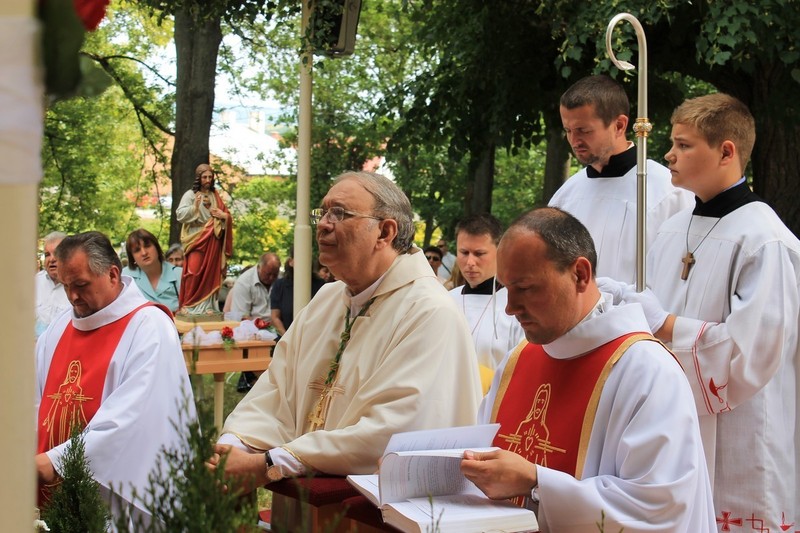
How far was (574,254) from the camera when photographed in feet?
9.41

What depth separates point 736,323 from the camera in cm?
372

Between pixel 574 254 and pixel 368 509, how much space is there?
3.09 ft

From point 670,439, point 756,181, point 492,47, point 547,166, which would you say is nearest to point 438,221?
point 547,166

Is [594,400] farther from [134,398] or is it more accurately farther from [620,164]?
[134,398]

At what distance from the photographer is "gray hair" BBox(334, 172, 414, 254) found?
392cm

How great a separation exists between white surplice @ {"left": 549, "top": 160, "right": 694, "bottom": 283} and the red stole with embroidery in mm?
2248

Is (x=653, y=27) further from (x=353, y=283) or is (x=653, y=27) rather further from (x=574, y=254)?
(x=574, y=254)

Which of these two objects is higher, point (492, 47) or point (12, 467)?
point (492, 47)

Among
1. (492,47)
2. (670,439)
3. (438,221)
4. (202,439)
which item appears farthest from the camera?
(438,221)

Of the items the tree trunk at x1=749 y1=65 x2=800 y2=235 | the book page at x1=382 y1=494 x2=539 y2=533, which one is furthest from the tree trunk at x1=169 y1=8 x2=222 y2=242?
the book page at x1=382 y1=494 x2=539 y2=533

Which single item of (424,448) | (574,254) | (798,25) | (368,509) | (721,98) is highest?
(798,25)

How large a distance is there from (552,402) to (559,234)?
525 millimetres

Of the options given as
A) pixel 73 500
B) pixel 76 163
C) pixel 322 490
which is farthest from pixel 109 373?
Answer: pixel 76 163

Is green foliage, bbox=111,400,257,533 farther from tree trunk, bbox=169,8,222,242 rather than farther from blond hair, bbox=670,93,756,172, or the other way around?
tree trunk, bbox=169,8,222,242
